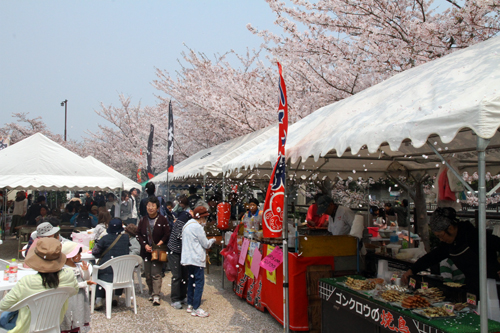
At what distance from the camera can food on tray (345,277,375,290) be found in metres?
3.98

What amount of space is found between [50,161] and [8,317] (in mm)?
8384

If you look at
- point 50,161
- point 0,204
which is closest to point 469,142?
point 50,161

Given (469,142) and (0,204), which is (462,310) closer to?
(469,142)

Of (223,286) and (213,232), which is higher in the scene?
(213,232)

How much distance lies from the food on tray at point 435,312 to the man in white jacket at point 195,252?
11.2 feet

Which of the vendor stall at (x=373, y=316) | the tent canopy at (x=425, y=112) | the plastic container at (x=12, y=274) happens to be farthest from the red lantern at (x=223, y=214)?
the plastic container at (x=12, y=274)

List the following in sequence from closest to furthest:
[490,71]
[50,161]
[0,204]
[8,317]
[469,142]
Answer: [490,71], [8,317], [469,142], [50,161], [0,204]

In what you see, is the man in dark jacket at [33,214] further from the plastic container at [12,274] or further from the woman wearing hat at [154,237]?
the plastic container at [12,274]

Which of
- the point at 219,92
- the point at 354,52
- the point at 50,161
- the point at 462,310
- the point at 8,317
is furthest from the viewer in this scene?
the point at 219,92

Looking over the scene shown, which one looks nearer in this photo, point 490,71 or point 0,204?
point 490,71

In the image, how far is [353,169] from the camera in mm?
7809

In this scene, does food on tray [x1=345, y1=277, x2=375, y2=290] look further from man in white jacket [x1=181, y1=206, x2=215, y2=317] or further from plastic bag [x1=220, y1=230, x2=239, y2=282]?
plastic bag [x1=220, y1=230, x2=239, y2=282]

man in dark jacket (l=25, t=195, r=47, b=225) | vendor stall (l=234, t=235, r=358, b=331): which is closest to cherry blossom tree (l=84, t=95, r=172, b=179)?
man in dark jacket (l=25, t=195, r=47, b=225)

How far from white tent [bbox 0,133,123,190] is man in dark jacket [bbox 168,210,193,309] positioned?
5287mm
